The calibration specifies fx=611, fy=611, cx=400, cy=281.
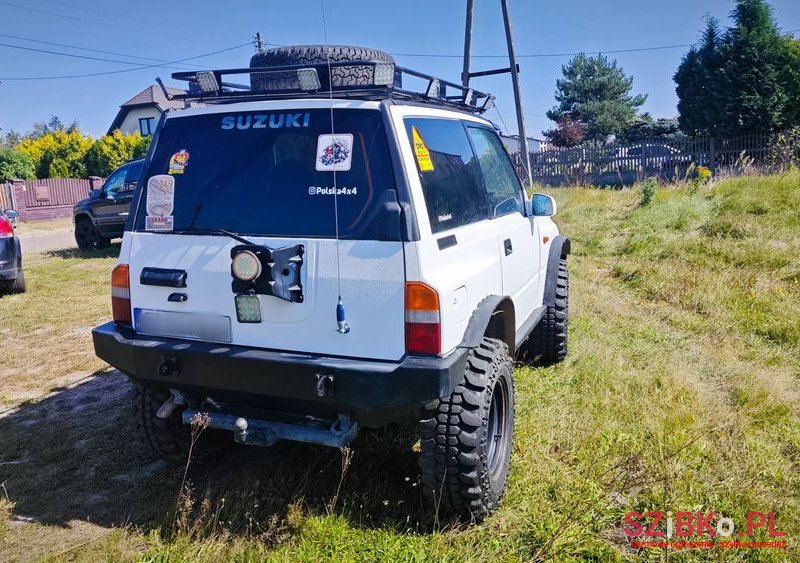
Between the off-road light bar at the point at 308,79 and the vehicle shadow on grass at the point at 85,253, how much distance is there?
398 inches

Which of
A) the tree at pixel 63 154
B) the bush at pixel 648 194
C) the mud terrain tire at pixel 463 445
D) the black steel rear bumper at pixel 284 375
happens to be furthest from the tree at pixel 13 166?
the mud terrain tire at pixel 463 445

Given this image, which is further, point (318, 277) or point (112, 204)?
point (112, 204)

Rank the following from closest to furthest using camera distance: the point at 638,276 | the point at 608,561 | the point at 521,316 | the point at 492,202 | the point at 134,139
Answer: the point at 608,561 < the point at 492,202 < the point at 521,316 < the point at 638,276 < the point at 134,139

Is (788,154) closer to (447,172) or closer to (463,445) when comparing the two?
(447,172)

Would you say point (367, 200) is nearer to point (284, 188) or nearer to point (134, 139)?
point (284, 188)

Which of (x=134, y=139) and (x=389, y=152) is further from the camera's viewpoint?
(x=134, y=139)

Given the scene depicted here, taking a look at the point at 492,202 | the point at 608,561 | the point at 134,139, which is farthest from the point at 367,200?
the point at 134,139

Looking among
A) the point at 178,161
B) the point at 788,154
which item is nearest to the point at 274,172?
the point at 178,161

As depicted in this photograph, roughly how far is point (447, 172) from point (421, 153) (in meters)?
0.29

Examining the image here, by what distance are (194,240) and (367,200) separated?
0.89m

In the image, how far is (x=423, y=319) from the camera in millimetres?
2557

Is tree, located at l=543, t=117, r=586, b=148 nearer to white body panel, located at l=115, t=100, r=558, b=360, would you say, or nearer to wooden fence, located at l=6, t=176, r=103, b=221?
wooden fence, located at l=6, t=176, r=103, b=221

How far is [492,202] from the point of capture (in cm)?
373

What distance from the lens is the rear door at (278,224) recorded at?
263 cm
